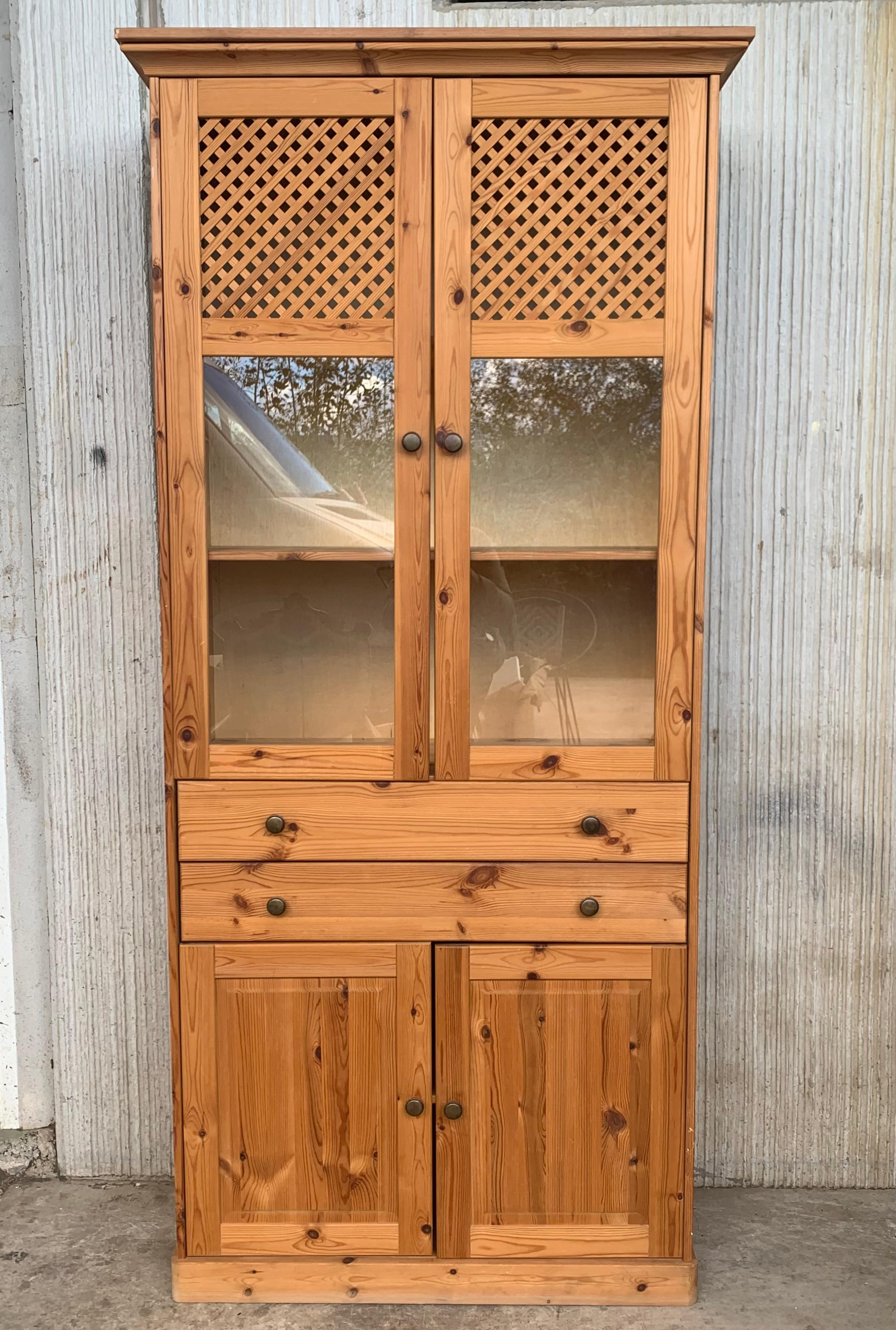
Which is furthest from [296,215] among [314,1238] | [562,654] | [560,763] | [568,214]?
[314,1238]

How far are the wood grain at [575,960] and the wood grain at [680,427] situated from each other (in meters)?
0.33

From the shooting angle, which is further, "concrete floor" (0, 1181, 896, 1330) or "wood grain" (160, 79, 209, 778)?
"concrete floor" (0, 1181, 896, 1330)

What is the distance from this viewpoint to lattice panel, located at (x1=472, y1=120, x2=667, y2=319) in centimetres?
164

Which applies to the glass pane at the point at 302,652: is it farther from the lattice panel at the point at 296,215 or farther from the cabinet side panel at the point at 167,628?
the lattice panel at the point at 296,215

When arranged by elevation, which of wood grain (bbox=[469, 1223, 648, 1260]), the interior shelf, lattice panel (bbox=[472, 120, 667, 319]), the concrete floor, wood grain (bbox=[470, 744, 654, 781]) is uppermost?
lattice panel (bbox=[472, 120, 667, 319])

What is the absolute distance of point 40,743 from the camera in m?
2.18

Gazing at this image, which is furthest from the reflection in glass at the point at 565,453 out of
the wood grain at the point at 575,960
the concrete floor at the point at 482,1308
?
the concrete floor at the point at 482,1308

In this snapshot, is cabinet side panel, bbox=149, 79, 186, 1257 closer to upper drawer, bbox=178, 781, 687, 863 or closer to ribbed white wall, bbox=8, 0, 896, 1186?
upper drawer, bbox=178, 781, 687, 863

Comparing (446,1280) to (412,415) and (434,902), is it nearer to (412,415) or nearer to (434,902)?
(434,902)

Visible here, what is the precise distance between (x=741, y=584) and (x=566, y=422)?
62 centimetres

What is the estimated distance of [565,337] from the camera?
1667mm

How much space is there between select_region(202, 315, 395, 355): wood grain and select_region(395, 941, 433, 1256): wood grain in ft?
3.44

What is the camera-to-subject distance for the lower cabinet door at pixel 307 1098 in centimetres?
176

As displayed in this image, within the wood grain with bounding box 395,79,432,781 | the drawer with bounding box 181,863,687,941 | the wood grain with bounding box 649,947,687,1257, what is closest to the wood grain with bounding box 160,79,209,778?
the drawer with bounding box 181,863,687,941
